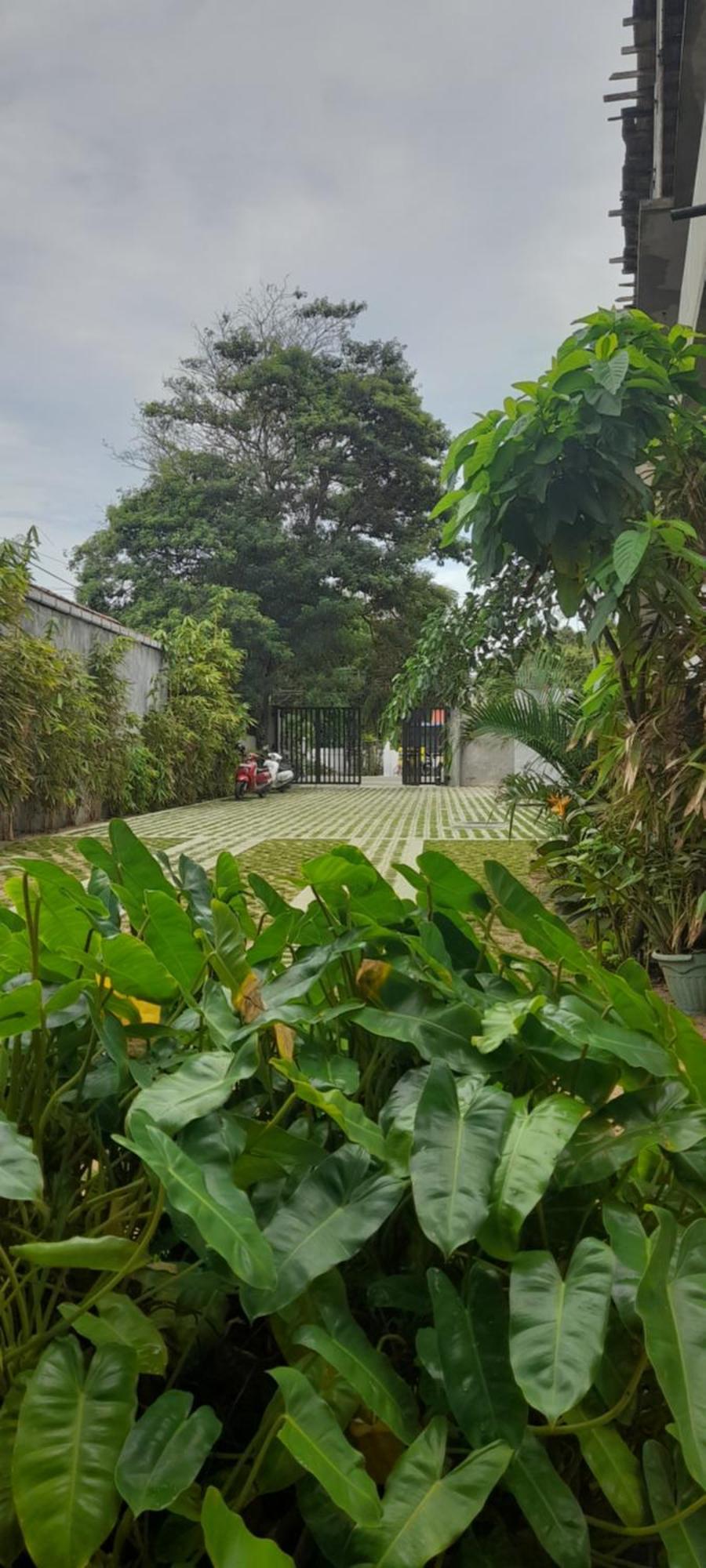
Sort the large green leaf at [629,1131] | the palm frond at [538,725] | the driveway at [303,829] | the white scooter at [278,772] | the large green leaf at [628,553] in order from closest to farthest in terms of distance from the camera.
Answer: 1. the large green leaf at [629,1131]
2. the large green leaf at [628,553]
3. the palm frond at [538,725]
4. the driveway at [303,829]
5. the white scooter at [278,772]

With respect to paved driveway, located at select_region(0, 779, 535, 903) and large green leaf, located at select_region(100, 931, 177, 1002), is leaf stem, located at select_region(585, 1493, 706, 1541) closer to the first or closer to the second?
large green leaf, located at select_region(100, 931, 177, 1002)

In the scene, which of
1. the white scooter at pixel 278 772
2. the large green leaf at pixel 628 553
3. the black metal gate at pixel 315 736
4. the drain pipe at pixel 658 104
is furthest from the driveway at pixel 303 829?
the black metal gate at pixel 315 736

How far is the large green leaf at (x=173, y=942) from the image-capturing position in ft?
2.02

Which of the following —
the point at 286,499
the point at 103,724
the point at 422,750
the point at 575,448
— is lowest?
the point at 422,750

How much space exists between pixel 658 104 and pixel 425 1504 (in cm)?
496

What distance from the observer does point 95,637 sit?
8.61m

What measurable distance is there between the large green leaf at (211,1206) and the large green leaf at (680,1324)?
153 millimetres

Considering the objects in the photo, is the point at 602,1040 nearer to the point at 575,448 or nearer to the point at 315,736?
the point at 575,448

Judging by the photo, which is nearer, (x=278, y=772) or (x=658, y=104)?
(x=658, y=104)

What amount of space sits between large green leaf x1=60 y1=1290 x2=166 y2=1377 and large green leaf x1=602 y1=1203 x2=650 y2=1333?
203 millimetres

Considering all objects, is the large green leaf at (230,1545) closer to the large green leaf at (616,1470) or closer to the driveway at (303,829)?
the large green leaf at (616,1470)

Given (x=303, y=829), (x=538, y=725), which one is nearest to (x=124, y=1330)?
(x=538, y=725)

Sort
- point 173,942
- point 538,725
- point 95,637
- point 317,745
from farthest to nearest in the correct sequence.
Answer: point 317,745
point 95,637
point 538,725
point 173,942

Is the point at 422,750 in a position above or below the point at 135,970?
Answer: above
